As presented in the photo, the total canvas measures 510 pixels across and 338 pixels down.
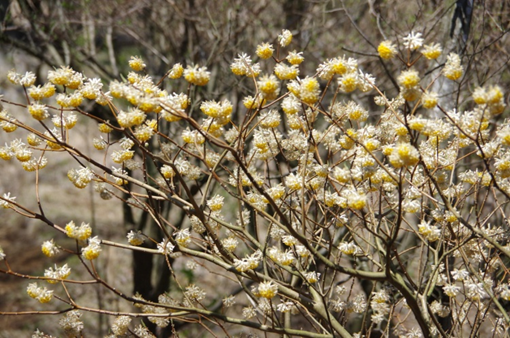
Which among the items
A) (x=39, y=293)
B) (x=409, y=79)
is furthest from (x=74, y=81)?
(x=409, y=79)

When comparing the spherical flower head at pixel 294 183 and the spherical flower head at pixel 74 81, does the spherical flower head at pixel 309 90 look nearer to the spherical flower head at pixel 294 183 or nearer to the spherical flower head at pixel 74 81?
the spherical flower head at pixel 294 183

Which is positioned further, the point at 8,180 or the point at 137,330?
the point at 8,180

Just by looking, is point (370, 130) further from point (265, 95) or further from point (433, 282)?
point (433, 282)

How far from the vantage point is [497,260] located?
2.57m

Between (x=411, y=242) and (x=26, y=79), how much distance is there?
4.29 metres

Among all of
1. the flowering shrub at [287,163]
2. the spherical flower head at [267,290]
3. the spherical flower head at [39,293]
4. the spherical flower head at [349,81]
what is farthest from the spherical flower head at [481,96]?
the spherical flower head at [39,293]

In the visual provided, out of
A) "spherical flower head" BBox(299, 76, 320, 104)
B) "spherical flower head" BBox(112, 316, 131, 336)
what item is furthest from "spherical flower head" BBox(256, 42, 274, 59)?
"spherical flower head" BBox(112, 316, 131, 336)

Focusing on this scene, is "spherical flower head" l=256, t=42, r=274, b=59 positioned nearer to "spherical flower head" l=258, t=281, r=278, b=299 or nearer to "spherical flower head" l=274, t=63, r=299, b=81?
"spherical flower head" l=274, t=63, r=299, b=81

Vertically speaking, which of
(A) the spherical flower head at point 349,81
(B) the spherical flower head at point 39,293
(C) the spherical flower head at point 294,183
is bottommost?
(B) the spherical flower head at point 39,293

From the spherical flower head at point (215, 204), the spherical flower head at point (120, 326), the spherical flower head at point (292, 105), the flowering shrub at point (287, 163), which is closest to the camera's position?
the flowering shrub at point (287, 163)

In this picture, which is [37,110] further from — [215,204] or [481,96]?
[481,96]

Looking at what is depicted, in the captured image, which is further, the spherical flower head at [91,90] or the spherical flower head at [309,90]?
the spherical flower head at [91,90]

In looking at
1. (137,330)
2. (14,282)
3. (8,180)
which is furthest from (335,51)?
(8,180)

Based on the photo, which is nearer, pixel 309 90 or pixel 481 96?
pixel 481 96
